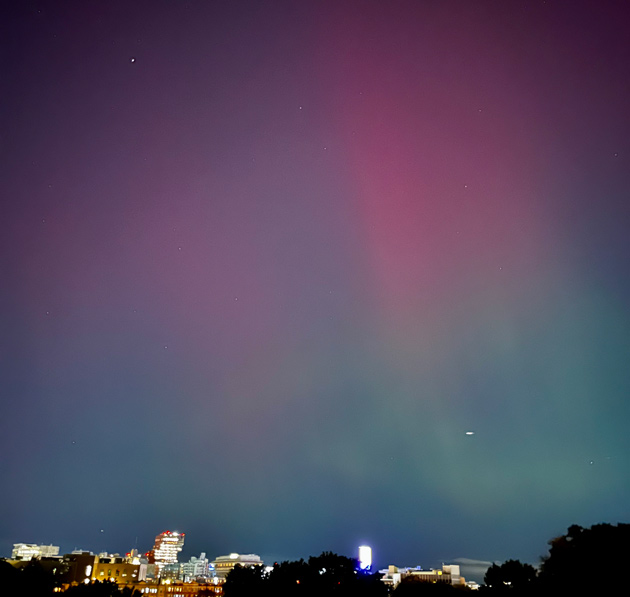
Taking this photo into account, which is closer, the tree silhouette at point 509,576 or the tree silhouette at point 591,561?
the tree silhouette at point 591,561

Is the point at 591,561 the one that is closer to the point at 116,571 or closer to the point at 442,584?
the point at 442,584

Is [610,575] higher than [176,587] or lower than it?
higher

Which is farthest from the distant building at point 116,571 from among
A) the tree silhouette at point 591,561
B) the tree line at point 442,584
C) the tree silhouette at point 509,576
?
the tree silhouette at point 591,561

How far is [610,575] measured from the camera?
3425 cm

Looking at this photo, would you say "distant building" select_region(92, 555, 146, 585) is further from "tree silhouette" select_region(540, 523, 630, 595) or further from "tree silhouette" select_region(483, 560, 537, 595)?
"tree silhouette" select_region(540, 523, 630, 595)

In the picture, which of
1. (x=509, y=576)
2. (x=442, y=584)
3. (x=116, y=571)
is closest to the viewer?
(x=442, y=584)

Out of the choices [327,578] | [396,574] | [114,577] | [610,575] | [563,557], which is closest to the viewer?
[610,575]

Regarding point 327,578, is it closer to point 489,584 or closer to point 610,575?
point 489,584

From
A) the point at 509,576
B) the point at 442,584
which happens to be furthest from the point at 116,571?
the point at 442,584

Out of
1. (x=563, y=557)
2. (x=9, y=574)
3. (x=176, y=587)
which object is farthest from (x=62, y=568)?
(x=563, y=557)

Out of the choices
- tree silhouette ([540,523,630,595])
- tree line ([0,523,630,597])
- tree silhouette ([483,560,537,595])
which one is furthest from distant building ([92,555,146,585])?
tree silhouette ([540,523,630,595])

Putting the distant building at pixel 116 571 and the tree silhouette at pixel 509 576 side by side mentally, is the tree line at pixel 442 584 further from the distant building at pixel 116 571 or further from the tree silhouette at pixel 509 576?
the distant building at pixel 116 571

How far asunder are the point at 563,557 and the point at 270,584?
2968 centimetres

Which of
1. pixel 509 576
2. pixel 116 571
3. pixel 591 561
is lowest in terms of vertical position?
pixel 116 571
